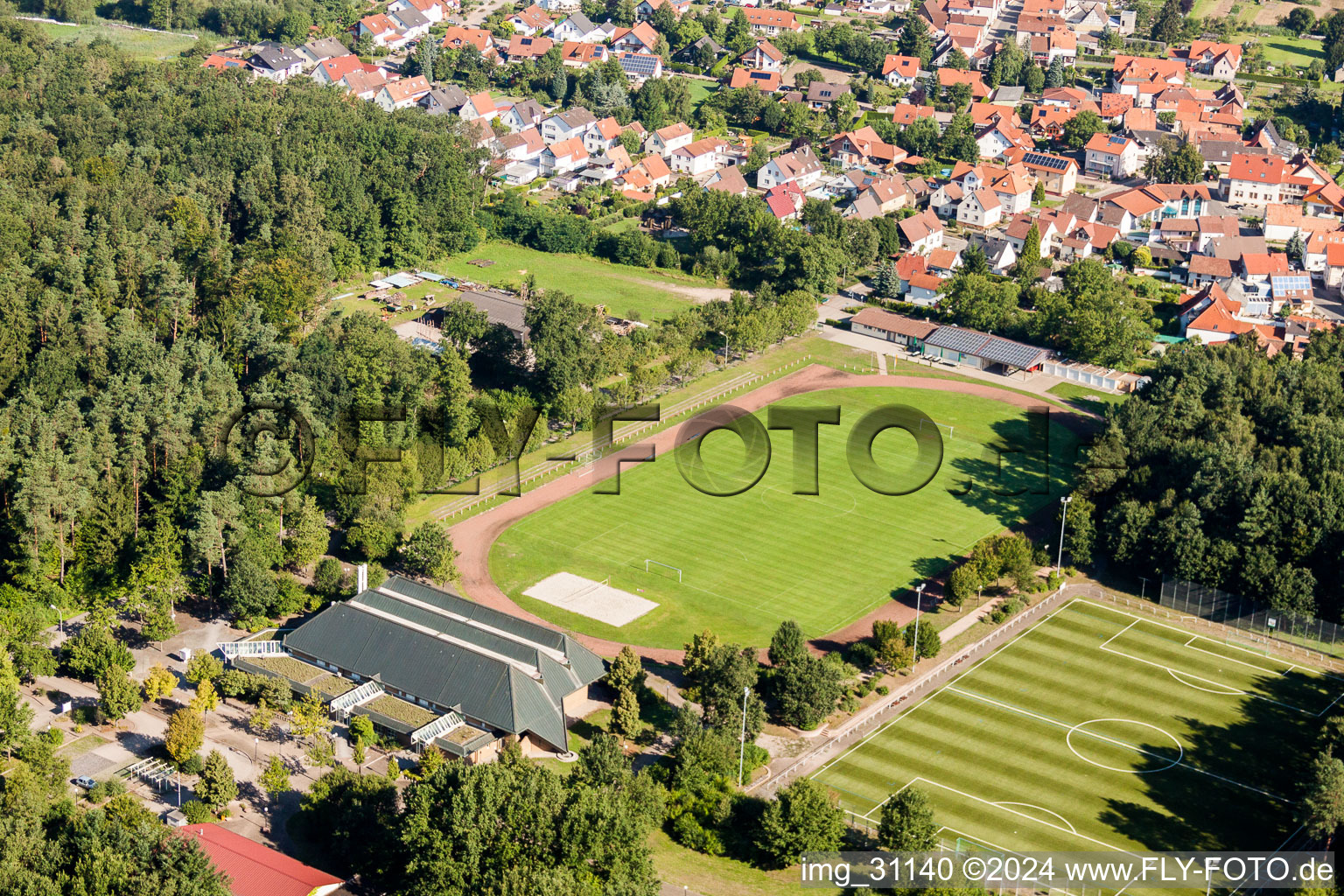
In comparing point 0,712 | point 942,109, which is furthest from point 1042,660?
point 942,109

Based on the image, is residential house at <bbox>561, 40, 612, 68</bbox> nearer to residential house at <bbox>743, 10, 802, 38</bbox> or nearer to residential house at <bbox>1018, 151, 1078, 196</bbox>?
residential house at <bbox>743, 10, 802, 38</bbox>

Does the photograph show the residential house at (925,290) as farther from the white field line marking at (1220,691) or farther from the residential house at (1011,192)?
the white field line marking at (1220,691)

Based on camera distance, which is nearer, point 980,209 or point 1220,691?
point 1220,691

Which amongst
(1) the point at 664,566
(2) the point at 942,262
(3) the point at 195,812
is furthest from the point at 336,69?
(3) the point at 195,812

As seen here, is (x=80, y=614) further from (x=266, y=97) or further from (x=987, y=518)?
(x=266, y=97)

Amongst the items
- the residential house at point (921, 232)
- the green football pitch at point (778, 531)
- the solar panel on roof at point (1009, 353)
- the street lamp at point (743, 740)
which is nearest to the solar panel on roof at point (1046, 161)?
the residential house at point (921, 232)

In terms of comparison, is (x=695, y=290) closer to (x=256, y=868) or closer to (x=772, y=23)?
(x=256, y=868)
